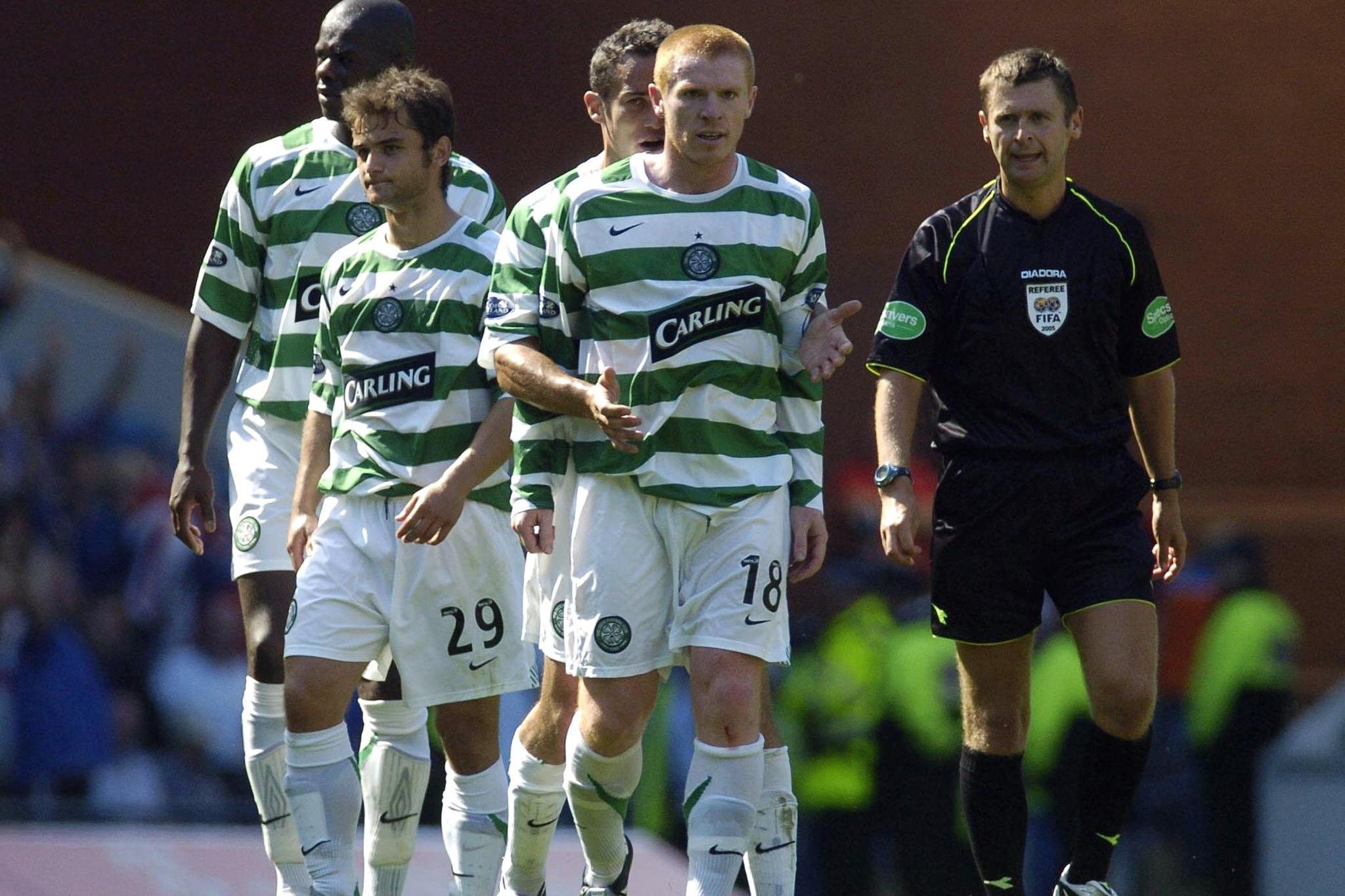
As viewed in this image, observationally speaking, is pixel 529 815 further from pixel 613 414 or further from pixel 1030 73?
pixel 1030 73

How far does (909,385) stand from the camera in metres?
4.11

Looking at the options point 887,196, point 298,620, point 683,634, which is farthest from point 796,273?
point 887,196

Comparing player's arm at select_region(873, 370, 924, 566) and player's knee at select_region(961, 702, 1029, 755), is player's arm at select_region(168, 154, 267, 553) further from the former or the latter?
player's knee at select_region(961, 702, 1029, 755)

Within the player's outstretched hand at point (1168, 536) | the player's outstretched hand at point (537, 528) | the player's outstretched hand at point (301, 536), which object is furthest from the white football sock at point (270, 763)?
the player's outstretched hand at point (1168, 536)

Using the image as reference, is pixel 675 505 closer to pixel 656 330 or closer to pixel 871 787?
pixel 656 330

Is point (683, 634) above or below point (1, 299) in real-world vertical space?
below

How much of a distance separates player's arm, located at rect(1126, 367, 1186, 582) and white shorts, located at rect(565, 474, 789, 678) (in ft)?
3.26

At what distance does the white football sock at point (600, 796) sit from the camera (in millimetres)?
3795

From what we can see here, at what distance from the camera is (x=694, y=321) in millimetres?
3695

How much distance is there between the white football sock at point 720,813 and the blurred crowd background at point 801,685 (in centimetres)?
238

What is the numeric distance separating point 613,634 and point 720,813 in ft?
1.34

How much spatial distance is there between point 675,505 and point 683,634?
258mm

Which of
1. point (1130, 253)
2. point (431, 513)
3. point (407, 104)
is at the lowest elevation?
Result: point (431, 513)

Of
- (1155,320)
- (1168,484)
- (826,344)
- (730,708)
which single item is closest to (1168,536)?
(1168,484)
